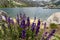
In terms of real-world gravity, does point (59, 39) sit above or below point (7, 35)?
below

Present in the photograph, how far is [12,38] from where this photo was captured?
264 centimetres

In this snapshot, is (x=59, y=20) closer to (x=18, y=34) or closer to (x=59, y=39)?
(x=59, y=39)

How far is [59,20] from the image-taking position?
4.76 m

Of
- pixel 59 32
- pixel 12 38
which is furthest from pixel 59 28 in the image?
pixel 12 38

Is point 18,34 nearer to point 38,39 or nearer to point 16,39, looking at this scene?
point 16,39

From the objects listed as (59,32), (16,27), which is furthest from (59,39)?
(16,27)

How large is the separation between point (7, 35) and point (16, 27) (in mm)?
207

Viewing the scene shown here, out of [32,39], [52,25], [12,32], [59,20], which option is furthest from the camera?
[59,20]

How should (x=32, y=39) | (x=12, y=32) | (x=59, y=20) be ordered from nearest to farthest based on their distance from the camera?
(x=32, y=39) < (x=12, y=32) < (x=59, y=20)

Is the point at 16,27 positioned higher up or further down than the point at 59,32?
higher up

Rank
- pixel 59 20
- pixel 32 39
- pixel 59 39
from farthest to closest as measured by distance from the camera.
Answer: pixel 59 20 < pixel 59 39 < pixel 32 39

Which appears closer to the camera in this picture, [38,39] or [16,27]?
[38,39]

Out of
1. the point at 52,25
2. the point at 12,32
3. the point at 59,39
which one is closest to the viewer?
the point at 12,32

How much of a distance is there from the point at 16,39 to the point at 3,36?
0.80 feet
